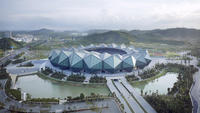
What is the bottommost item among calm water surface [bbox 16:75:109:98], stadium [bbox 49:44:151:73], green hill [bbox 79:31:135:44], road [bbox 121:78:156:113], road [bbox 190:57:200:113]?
calm water surface [bbox 16:75:109:98]

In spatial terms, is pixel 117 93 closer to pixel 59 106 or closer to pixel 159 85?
pixel 59 106

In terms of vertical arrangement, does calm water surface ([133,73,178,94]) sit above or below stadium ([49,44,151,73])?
below

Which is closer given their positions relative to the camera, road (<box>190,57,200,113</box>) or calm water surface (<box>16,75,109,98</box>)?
road (<box>190,57,200,113</box>)

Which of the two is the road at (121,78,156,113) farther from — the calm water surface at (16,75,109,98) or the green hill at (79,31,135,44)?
the green hill at (79,31,135,44)

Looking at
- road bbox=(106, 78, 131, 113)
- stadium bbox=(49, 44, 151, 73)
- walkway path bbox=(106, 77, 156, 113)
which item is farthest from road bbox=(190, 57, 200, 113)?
stadium bbox=(49, 44, 151, 73)

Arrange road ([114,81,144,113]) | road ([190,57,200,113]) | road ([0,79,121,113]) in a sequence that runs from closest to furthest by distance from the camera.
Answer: road ([0,79,121,113]) < road ([190,57,200,113]) < road ([114,81,144,113])

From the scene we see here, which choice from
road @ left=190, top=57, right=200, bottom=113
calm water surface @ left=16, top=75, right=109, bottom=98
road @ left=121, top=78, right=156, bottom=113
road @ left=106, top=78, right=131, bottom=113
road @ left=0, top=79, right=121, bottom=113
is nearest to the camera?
road @ left=0, top=79, right=121, bottom=113

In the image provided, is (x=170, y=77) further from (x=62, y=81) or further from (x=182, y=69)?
(x=62, y=81)

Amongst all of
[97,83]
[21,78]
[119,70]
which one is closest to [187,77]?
[119,70]
